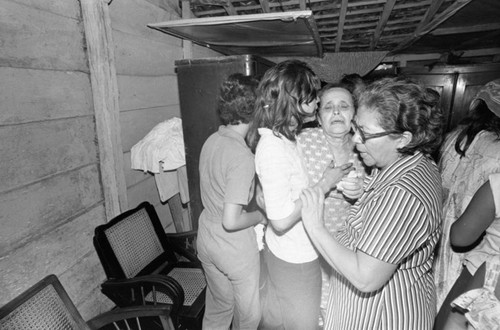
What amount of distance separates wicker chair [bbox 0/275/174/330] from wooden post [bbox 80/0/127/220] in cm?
66

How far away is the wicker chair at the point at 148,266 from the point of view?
178cm

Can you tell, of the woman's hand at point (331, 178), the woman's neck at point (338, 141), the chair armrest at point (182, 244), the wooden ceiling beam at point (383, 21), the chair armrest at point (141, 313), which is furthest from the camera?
the wooden ceiling beam at point (383, 21)

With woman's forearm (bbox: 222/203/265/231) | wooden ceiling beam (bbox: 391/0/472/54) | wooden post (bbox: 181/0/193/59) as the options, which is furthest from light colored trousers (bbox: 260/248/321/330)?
wooden ceiling beam (bbox: 391/0/472/54)

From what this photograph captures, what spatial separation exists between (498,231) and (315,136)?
1026 millimetres

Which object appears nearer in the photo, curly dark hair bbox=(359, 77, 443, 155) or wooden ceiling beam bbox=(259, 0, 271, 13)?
curly dark hair bbox=(359, 77, 443, 155)

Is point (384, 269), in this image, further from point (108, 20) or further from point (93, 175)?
point (108, 20)

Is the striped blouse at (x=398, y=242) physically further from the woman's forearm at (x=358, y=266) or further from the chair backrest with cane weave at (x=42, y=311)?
the chair backrest with cane weave at (x=42, y=311)

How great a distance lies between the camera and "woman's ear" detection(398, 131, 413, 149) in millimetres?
1086

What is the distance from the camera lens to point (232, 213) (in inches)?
61.4

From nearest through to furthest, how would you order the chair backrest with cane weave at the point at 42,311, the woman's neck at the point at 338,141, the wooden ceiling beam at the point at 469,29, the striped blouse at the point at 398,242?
the striped blouse at the point at 398,242
the chair backrest with cane weave at the point at 42,311
the woman's neck at the point at 338,141
the wooden ceiling beam at the point at 469,29

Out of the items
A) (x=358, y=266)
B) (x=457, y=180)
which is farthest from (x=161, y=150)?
(x=457, y=180)

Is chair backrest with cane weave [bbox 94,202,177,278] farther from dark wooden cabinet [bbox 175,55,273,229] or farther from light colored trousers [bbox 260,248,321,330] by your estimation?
light colored trousers [bbox 260,248,321,330]

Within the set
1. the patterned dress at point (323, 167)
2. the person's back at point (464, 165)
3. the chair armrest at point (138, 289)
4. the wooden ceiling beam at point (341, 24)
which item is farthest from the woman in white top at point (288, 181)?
the wooden ceiling beam at point (341, 24)

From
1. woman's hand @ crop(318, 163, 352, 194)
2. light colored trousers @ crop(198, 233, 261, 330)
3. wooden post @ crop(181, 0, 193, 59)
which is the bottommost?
light colored trousers @ crop(198, 233, 261, 330)
